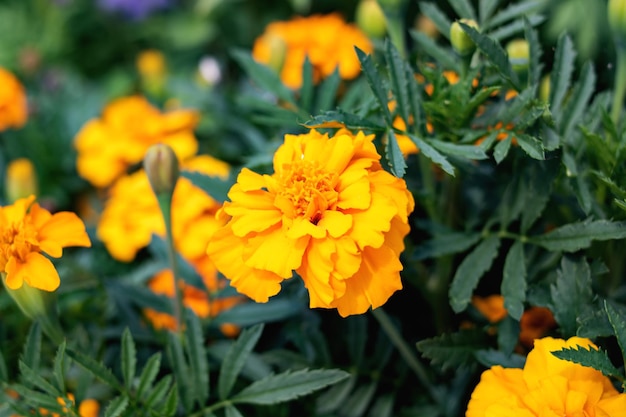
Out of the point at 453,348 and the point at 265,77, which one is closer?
the point at 453,348

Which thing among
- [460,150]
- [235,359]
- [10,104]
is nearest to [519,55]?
[460,150]

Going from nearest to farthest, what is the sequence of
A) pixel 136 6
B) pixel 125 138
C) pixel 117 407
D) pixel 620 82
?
pixel 117 407 → pixel 620 82 → pixel 125 138 → pixel 136 6

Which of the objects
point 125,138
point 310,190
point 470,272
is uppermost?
point 310,190

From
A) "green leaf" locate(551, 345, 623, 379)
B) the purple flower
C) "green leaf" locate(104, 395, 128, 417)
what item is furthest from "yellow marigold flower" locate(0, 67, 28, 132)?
"green leaf" locate(551, 345, 623, 379)

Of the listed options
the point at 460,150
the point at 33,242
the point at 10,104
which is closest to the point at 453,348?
the point at 460,150

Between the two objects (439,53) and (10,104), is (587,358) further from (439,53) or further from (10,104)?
(10,104)

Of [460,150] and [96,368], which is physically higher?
[460,150]

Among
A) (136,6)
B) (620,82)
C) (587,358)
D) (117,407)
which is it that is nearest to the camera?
(587,358)
